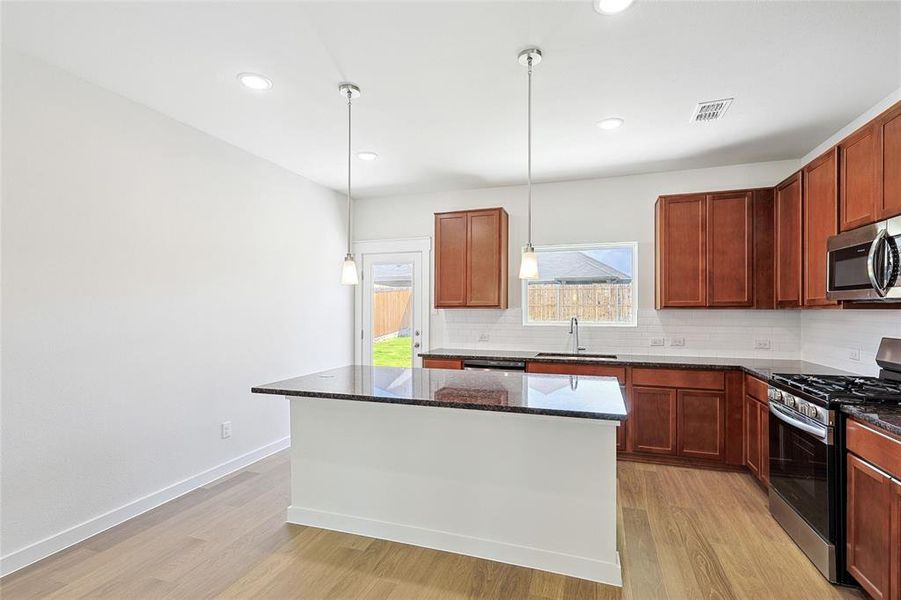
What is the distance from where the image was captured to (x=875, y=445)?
1927 mm

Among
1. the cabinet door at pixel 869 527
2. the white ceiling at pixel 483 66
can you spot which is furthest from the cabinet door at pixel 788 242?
the cabinet door at pixel 869 527

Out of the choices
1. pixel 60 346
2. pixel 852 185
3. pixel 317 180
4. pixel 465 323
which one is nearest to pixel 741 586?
pixel 852 185

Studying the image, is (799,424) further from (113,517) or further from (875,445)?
(113,517)

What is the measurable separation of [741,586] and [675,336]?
249 centimetres

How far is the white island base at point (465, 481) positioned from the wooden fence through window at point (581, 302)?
8.16 feet

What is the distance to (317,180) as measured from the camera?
4734mm

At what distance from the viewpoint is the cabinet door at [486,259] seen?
14.8 feet

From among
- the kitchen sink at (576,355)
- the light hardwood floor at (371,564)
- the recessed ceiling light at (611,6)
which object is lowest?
the light hardwood floor at (371,564)

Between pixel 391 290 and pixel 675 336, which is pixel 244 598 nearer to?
pixel 391 290

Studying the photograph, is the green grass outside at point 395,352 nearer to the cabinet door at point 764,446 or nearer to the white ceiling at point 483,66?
the white ceiling at point 483,66

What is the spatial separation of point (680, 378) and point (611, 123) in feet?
7.11

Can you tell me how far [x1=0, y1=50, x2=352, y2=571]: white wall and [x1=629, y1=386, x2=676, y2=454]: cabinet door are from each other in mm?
3331

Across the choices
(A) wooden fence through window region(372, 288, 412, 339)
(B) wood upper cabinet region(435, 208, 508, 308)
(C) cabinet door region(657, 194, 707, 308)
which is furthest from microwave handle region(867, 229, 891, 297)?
(A) wooden fence through window region(372, 288, 412, 339)

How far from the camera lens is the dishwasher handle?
4.12 m
